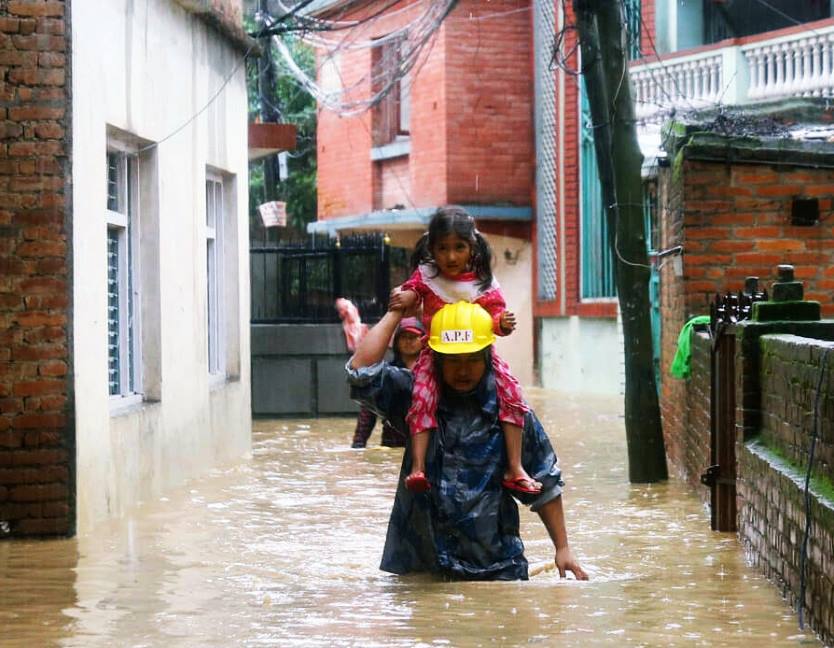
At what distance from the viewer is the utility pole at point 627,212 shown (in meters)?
13.2

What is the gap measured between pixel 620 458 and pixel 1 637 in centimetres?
981

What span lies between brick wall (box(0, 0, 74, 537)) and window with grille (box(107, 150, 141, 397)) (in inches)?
76.0

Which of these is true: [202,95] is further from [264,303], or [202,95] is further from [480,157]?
[480,157]

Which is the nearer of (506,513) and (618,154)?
(506,513)

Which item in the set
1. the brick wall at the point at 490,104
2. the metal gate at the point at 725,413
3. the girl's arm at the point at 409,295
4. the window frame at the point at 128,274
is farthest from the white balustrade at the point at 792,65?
the girl's arm at the point at 409,295

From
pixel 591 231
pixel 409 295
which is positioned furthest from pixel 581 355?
pixel 409 295

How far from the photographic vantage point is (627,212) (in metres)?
13.4

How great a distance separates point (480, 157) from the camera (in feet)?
92.5

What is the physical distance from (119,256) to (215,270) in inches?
145

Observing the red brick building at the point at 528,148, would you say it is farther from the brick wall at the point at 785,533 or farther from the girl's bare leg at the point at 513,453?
the girl's bare leg at the point at 513,453

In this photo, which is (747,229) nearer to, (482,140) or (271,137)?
(271,137)

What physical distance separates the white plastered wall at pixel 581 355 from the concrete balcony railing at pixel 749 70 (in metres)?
3.73

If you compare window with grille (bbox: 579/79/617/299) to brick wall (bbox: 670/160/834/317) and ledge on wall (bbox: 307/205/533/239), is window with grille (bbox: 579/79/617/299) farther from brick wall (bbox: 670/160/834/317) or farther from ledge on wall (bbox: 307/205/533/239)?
brick wall (bbox: 670/160/834/317)

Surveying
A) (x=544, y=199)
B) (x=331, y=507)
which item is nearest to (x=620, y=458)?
(x=331, y=507)
